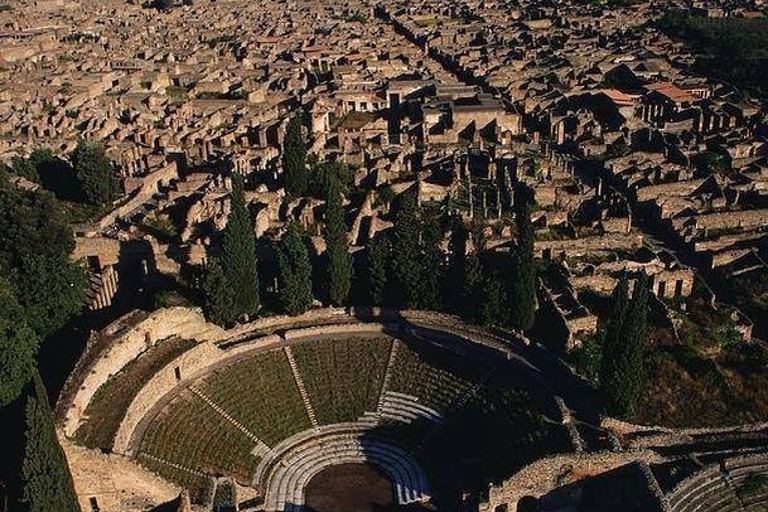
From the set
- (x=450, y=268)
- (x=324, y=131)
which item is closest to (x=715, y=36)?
(x=324, y=131)

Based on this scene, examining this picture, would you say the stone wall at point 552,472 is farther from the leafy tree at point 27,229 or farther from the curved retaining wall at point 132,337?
the leafy tree at point 27,229

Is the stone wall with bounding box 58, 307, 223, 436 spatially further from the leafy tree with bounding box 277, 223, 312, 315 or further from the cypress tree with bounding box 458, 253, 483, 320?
the cypress tree with bounding box 458, 253, 483, 320

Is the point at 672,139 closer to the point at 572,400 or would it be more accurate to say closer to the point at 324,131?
the point at 324,131

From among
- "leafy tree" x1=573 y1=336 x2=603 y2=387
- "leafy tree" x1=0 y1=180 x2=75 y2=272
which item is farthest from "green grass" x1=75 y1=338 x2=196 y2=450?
"leafy tree" x1=573 y1=336 x2=603 y2=387

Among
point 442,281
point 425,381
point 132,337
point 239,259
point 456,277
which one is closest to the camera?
point 132,337

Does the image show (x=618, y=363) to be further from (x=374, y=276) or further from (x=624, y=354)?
(x=374, y=276)

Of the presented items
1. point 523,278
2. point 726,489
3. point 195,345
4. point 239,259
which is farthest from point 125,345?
point 726,489
